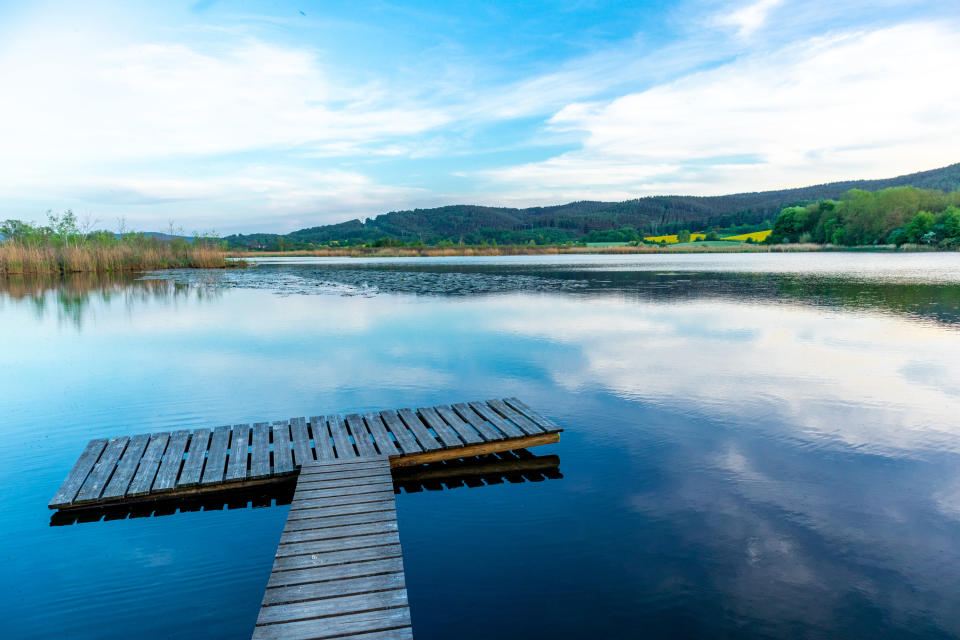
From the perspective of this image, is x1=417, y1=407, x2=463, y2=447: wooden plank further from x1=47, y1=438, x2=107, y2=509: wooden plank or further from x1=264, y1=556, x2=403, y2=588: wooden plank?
x1=47, y1=438, x2=107, y2=509: wooden plank

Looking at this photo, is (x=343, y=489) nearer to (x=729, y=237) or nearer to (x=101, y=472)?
(x=101, y=472)

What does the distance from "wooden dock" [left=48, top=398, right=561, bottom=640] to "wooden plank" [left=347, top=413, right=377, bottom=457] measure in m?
0.02

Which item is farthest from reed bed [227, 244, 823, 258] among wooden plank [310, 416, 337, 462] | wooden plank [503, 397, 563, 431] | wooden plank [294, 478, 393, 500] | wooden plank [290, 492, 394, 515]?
wooden plank [290, 492, 394, 515]

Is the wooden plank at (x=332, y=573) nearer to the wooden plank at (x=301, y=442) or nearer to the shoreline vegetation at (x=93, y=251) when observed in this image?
the wooden plank at (x=301, y=442)

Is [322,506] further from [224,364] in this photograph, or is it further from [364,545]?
[224,364]

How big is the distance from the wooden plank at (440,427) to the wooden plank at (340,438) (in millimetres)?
Result: 1018

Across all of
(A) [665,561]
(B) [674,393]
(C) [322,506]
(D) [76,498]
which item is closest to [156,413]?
(D) [76,498]

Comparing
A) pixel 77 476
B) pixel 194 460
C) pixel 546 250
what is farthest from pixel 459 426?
pixel 546 250

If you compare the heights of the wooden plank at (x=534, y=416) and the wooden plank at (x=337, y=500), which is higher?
the wooden plank at (x=534, y=416)

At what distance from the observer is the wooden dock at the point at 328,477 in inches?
132

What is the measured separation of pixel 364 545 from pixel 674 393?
6304mm

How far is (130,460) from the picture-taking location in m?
A: 5.73

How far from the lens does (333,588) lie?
3521 mm

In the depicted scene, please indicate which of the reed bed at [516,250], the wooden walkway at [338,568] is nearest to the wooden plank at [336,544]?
the wooden walkway at [338,568]
